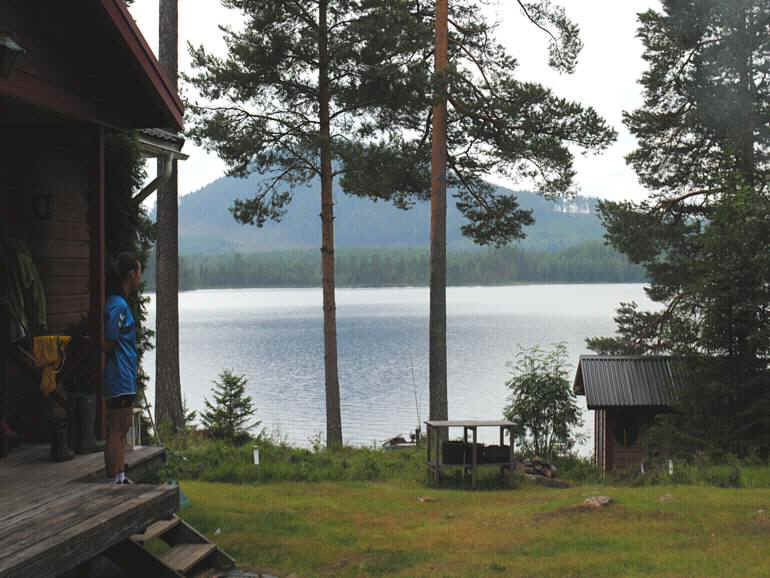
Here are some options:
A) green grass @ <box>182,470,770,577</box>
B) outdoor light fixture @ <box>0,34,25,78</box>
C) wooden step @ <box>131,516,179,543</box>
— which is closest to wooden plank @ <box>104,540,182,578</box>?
wooden step @ <box>131,516,179,543</box>

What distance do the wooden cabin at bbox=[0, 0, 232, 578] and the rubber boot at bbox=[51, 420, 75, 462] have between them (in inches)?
3.1

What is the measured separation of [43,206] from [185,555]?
341cm

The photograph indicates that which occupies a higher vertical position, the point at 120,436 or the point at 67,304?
the point at 67,304

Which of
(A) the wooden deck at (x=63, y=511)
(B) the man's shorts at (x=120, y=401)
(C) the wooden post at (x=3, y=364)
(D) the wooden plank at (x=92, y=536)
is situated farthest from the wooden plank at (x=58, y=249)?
(D) the wooden plank at (x=92, y=536)

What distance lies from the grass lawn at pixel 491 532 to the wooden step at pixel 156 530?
39.0 inches

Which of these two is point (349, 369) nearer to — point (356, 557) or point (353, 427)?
point (353, 427)

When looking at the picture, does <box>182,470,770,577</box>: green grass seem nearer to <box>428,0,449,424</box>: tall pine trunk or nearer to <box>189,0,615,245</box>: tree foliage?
<box>428,0,449,424</box>: tall pine trunk

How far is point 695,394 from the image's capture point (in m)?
15.6

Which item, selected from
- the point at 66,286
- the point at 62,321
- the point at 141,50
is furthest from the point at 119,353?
the point at 141,50

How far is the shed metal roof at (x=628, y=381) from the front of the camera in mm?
19828

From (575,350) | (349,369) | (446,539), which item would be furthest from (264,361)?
(446,539)

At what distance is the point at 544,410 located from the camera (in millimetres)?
20250

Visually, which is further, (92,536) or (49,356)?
(49,356)

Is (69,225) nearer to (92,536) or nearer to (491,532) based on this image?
(92,536)
